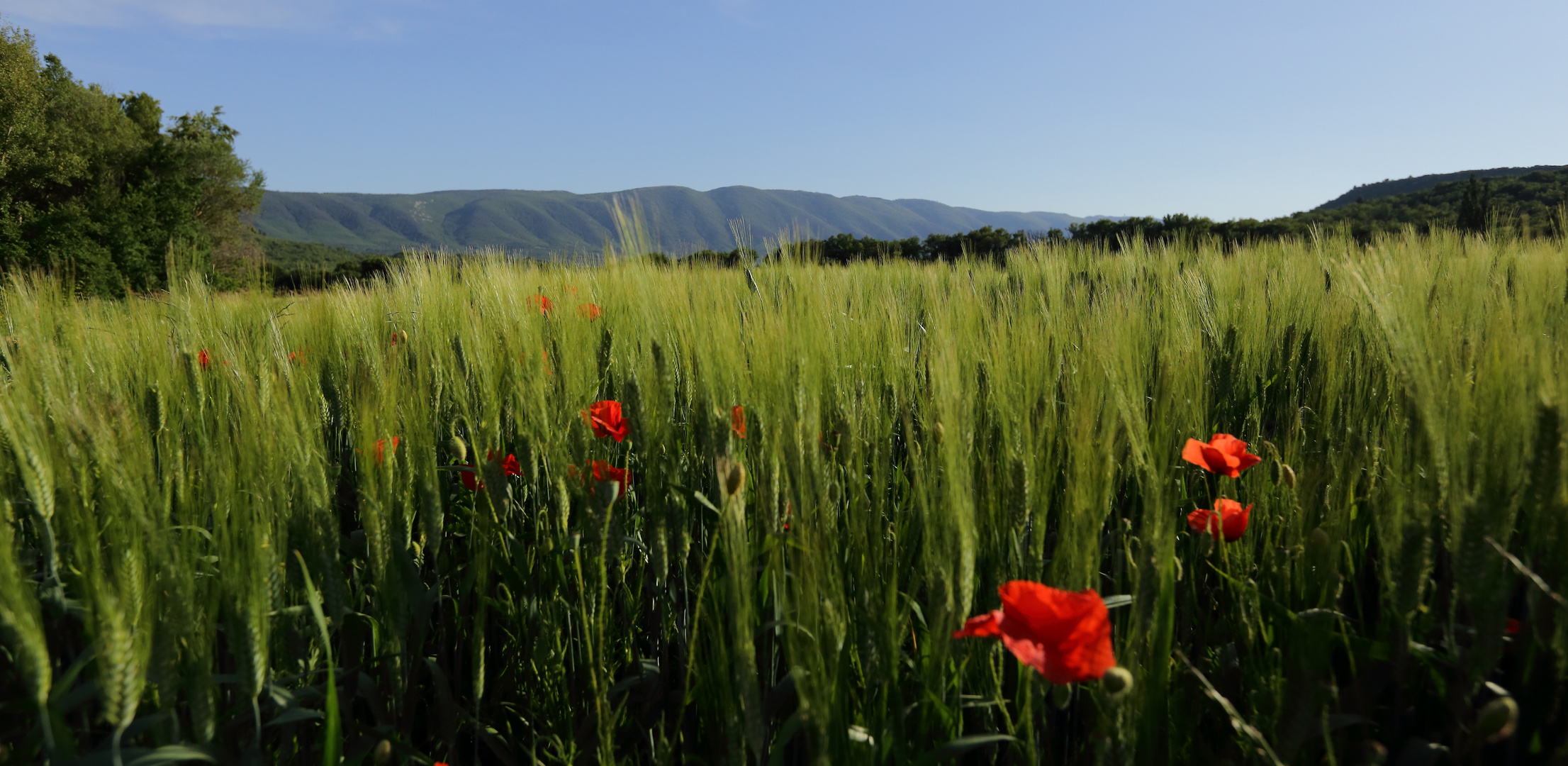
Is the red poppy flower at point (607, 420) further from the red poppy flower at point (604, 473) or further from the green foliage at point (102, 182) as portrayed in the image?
the green foliage at point (102, 182)

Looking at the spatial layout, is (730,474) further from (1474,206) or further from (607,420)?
(1474,206)

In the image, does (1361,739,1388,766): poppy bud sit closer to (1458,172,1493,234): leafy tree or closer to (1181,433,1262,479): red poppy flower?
(1181,433,1262,479): red poppy flower

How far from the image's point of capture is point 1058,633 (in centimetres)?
57

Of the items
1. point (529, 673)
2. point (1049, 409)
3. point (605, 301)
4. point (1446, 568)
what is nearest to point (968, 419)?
point (1049, 409)

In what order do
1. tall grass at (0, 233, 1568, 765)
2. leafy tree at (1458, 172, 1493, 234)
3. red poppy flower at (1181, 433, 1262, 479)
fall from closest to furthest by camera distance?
tall grass at (0, 233, 1568, 765) < red poppy flower at (1181, 433, 1262, 479) < leafy tree at (1458, 172, 1493, 234)

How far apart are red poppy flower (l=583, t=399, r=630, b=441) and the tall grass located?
37 millimetres

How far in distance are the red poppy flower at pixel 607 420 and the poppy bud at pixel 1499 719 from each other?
937mm

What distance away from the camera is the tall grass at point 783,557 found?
622mm

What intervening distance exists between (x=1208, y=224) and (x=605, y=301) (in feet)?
39.6

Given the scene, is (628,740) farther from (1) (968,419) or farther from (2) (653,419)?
(1) (968,419)

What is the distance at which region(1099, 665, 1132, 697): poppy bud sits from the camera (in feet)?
1.63

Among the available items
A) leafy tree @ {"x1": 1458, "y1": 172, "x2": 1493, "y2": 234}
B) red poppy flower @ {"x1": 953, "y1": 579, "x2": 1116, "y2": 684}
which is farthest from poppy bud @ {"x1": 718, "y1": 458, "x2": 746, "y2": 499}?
leafy tree @ {"x1": 1458, "y1": 172, "x2": 1493, "y2": 234}

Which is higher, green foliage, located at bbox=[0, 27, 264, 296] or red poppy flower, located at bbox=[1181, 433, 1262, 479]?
green foliage, located at bbox=[0, 27, 264, 296]

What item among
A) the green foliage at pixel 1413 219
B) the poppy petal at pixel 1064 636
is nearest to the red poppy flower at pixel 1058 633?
the poppy petal at pixel 1064 636
